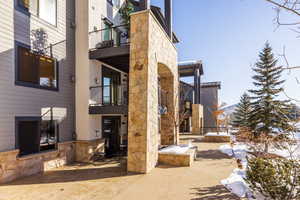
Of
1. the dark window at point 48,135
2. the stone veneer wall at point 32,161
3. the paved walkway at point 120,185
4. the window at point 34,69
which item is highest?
the window at point 34,69

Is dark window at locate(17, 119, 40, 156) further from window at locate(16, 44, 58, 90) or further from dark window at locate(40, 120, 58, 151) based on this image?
window at locate(16, 44, 58, 90)

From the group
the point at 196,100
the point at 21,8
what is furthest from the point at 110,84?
the point at 196,100

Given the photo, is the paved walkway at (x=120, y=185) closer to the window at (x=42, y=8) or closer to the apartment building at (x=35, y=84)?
the apartment building at (x=35, y=84)

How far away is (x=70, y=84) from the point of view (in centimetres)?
824

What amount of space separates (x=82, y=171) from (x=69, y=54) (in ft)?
17.5

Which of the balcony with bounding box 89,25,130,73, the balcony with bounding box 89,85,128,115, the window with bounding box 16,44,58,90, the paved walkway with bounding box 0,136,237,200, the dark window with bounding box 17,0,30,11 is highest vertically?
the dark window with bounding box 17,0,30,11

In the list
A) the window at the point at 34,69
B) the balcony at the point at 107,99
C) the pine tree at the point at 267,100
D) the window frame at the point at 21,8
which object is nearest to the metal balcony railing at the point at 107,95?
the balcony at the point at 107,99

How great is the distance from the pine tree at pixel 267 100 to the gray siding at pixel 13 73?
1129 cm

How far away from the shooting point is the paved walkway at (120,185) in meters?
4.52

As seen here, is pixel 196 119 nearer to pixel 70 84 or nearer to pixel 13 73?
pixel 70 84

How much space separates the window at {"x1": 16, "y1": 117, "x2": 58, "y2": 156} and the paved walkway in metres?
1.06

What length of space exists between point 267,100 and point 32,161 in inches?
518

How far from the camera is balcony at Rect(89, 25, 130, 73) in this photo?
7785 millimetres

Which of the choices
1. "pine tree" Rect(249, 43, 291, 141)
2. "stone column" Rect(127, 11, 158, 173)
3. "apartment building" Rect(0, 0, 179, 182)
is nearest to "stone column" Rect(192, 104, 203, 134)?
"pine tree" Rect(249, 43, 291, 141)
